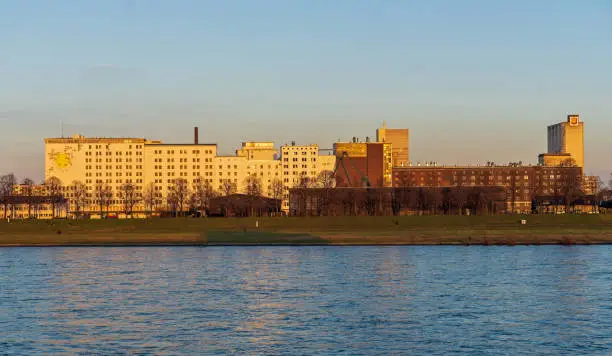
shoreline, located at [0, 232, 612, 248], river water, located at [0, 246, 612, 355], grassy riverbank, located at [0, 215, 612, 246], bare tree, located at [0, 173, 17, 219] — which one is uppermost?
bare tree, located at [0, 173, 17, 219]

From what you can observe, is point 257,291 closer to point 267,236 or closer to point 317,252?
point 317,252

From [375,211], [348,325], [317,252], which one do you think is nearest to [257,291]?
[348,325]

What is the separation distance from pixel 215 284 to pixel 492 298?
16943 millimetres

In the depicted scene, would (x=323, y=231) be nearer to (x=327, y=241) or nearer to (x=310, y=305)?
(x=327, y=241)

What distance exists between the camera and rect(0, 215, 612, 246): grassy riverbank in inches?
3826

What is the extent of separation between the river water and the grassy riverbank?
75.5 ft

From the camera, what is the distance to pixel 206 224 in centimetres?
12950

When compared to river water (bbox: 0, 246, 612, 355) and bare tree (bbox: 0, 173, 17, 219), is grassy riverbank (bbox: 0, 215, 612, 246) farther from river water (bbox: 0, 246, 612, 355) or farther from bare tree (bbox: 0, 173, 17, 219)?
bare tree (bbox: 0, 173, 17, 219)

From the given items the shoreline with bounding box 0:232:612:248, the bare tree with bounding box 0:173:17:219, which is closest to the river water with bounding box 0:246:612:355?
the shoreline with bounding box 0:232:612:248

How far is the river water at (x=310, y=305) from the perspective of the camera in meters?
34.1

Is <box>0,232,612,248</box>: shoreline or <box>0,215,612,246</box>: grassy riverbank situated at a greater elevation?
<box>0,215,612,246</box>: grassy riverbank

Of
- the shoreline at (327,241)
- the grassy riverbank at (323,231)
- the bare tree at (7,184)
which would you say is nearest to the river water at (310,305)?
the shoreline at (327,241)

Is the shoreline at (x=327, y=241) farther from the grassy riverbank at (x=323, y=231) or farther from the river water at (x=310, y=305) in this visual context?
the river water at (x=310, y=305)

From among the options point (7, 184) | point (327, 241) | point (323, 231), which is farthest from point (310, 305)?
point (7, 184)
